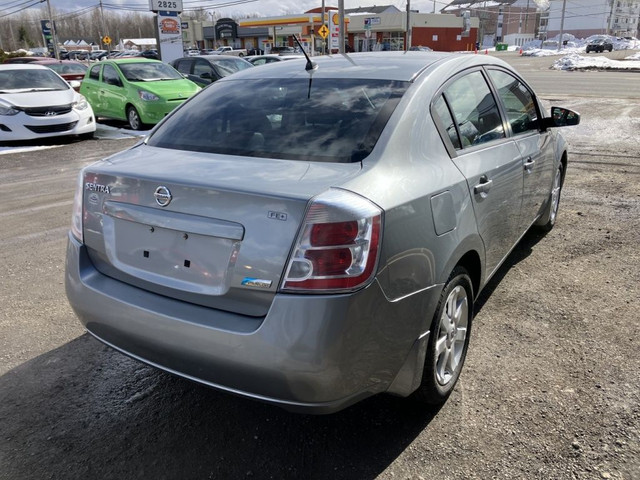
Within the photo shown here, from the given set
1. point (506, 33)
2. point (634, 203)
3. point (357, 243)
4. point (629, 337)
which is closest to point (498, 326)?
point (629, 337)

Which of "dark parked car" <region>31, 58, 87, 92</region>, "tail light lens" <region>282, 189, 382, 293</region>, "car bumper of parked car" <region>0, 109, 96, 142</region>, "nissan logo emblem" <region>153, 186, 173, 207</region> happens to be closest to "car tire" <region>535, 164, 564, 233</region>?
"tail light lens" <region>282, 189, 382, 293</region>

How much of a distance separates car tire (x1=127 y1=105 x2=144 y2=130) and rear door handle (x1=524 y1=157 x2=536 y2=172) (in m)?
10.6

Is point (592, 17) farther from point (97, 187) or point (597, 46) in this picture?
point (97, 187)

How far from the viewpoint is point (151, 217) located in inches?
91.7

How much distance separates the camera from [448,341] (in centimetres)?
276

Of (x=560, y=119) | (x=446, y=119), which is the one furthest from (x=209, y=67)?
(x=446, y=119)

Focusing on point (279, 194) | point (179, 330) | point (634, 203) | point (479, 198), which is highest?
point (279, 194)

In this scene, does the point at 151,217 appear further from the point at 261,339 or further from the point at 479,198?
the point at 479,198

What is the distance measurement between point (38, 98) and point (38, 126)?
2.10ft

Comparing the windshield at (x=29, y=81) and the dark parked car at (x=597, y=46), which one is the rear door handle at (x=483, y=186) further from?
the dark parked car at (x=597, y=46)

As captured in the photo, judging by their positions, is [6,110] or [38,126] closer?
[6,110]

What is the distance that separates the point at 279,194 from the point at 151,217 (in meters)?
0.62

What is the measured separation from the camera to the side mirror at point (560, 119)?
4.31 metres

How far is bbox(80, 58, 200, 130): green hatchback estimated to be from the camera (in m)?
12.1
